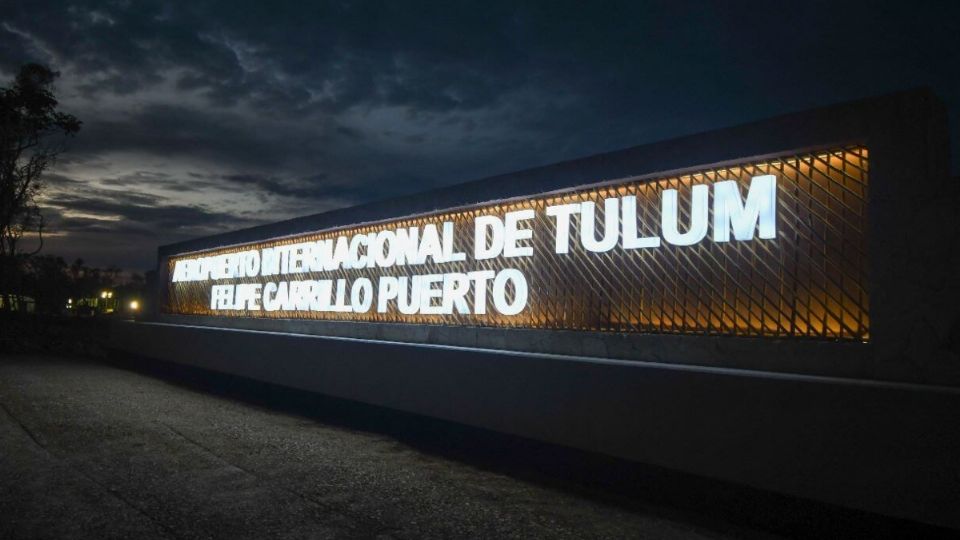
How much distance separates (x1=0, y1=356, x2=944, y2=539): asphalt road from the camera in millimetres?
4617

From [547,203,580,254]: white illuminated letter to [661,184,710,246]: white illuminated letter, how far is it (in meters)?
1.38

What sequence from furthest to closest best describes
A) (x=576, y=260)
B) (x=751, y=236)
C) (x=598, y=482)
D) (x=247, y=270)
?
(x=247, y=270) → (x=576, y=260) → (x=751, y=236) → (x=598, y=482)

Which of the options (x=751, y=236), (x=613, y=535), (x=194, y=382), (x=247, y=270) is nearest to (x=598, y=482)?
(x=613, y=535)

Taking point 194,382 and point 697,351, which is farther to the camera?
point 194,382

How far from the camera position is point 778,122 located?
21.1 ft

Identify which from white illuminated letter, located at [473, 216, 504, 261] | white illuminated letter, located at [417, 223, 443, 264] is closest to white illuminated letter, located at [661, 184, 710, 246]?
white illuminated letter, located at [473, 216, 504, 261]

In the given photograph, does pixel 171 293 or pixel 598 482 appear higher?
pixel 171 293

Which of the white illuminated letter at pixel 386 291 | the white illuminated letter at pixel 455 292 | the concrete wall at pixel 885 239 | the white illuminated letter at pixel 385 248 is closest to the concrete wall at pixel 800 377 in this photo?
the concrete wall at pixel 885 239

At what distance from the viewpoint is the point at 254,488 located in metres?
5.45

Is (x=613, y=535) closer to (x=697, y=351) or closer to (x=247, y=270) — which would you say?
(x=697, y=351)

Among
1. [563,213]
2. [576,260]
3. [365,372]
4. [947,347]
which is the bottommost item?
[365,372]

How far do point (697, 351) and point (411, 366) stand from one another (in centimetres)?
423

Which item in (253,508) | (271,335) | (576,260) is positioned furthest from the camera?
(271,335)

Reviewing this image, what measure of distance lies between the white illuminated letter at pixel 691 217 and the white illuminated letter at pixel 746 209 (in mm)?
119
